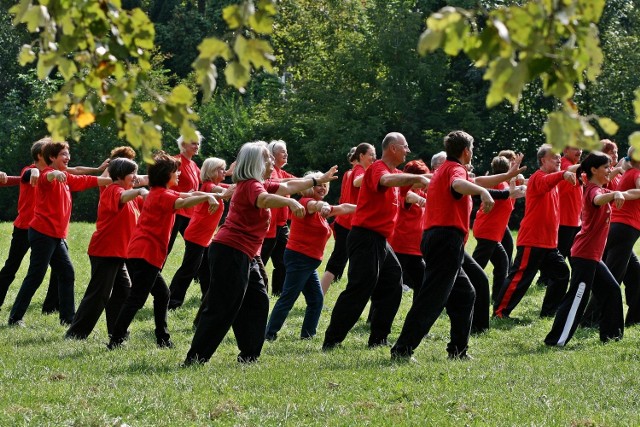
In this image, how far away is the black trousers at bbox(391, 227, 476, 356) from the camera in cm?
→ 938

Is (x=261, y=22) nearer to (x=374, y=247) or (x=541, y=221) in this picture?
(x=374, y=247)

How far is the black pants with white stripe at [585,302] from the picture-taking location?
1047cm

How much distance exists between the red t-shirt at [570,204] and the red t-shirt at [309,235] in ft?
Result: 13.5

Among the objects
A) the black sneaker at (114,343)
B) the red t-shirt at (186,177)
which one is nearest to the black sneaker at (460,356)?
the black sneaker at (114,343)

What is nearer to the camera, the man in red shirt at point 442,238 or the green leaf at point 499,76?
the green leaf at point 499,76

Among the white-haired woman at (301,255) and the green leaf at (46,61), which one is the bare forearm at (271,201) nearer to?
the white-haired woman at (301,255)

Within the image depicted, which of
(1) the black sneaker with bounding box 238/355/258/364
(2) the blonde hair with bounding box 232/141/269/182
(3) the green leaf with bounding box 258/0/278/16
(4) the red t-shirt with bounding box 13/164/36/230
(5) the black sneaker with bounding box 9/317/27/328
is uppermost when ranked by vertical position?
(3) the green leaf with bounding box 258/0/278/16

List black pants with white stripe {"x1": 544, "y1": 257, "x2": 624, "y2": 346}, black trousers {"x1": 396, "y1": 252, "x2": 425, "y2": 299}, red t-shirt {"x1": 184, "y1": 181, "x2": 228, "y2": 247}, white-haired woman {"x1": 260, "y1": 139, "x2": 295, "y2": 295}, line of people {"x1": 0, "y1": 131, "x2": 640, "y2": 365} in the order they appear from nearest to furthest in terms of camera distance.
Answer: line of people {"x1": 0, "y1": 131, "x2": 640, "y2": 365} < black pants with white stripe {"x1": 544, "y1": 257, "x2": 624, "y2": 346} < black trousers {"x1": 396, "y1": 252, "x2": 425, "y2": 299} < red t-shirt {"x1": 184, "y1": 181, "x2": 228, "y2": 247} < white-haired woman {"x1": 260, "y1": 139, "x2": 295, "y2": 295}

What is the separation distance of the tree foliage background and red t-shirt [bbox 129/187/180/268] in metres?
28.5

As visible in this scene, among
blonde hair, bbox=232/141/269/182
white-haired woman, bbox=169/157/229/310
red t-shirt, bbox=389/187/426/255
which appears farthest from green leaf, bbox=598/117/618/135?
white-haired woman, bbox=169/157/229/310

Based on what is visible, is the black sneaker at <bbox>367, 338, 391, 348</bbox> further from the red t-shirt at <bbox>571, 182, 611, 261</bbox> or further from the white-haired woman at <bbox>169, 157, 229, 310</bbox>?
the white-haired woman at <bbox>169, 157, 229, 310</bbox>

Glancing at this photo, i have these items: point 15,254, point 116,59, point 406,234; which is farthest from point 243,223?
point 15,254

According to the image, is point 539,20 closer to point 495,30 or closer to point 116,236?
point 495,30

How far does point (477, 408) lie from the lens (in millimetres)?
7371
